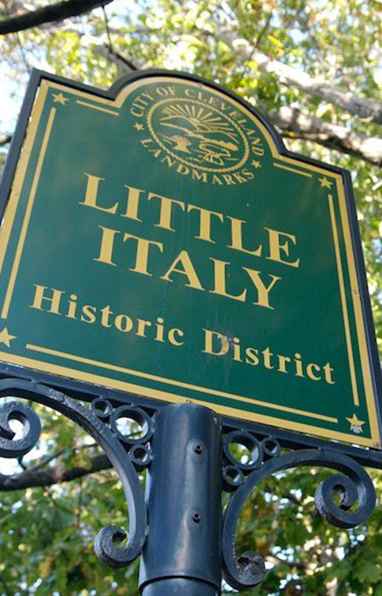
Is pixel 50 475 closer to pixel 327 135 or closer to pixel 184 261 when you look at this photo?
pixel 327 135

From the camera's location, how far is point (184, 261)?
2.58 meters

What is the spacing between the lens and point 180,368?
2.28m

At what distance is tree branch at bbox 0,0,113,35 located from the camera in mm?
2627

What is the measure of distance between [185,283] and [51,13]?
1.00 meters

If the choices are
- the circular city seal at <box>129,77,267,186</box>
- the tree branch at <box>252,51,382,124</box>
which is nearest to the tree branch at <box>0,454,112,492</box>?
the circular city seal at <box>129,77,267,186</box>

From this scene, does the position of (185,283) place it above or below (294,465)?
above

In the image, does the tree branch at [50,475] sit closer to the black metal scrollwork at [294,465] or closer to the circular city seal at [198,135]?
the circular city seal at [198,135]

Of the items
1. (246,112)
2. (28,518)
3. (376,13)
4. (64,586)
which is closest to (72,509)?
(28,518)

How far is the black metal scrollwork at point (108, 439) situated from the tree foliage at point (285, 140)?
2.77 meters

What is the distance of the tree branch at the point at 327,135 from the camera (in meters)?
6.15

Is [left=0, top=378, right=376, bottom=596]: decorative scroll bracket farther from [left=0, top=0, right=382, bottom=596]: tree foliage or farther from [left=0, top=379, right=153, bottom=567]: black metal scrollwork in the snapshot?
[left=0, top=0, right=382, bottom=596]: tree foliage

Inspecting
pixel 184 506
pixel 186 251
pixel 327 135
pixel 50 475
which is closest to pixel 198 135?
pixel 186 251

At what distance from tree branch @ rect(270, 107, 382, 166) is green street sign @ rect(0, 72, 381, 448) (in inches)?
118

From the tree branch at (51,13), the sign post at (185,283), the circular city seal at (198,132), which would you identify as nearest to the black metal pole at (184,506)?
the sign post at (185,283)
